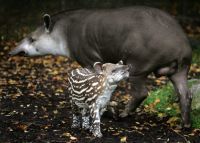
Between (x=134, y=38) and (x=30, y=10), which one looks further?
(x=30, y=10)

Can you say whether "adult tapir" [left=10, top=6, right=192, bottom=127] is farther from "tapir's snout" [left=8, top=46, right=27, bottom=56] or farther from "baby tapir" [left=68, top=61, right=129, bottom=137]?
"tapir's snout" [left=8, top=46, right=27, bottom=56]

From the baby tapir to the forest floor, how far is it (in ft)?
1.10

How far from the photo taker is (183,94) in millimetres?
7734

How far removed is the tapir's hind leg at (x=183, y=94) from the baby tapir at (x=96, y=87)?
124 centimetres

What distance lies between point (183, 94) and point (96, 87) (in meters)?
1.58

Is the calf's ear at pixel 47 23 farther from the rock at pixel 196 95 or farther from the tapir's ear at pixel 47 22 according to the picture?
the rock at pixel 196 95

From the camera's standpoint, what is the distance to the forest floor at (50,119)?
6988 mm

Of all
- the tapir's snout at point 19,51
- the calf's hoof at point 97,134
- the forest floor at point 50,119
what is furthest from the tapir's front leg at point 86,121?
the tapir's snout at point 19,51

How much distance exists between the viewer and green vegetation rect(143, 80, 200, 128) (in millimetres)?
8220

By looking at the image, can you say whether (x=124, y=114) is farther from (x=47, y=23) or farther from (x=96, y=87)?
(x=47, y=23)

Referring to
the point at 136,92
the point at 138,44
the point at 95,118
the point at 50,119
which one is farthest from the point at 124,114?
the point at 95,118

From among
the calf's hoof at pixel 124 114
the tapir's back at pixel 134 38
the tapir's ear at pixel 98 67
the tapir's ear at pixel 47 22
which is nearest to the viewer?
the tapir's ear at pixel 98 67

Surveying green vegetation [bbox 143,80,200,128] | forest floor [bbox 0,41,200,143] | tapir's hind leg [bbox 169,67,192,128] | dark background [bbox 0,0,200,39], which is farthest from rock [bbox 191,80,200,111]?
dark background [bbox 0,0,200,39]

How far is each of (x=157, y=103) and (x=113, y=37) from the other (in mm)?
1731
